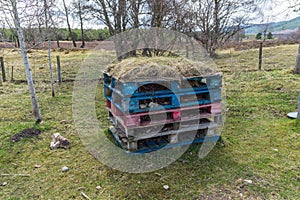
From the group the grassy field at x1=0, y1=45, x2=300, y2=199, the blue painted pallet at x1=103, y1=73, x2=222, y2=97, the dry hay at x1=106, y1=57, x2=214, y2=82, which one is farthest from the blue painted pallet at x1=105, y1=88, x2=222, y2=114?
the grassy field at x1=0, y1=45, x2=300, y2=199

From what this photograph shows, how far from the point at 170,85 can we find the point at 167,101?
0.84 ft

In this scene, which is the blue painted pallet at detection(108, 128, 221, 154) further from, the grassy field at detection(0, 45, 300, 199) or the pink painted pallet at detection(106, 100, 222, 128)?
the pink painted pallet at detection(106, 100, 222, 128)

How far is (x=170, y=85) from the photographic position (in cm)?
285

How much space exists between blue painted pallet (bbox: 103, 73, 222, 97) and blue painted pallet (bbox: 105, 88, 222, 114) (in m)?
0.05

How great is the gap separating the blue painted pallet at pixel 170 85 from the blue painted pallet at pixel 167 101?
5 centimetres

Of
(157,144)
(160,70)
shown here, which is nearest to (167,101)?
(160,70)

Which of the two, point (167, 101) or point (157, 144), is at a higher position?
point (167, 101)

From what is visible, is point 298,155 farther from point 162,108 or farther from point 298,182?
point 162,108

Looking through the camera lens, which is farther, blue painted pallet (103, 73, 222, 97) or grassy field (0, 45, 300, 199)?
blue painted pallet (103, 73, 222, 97)

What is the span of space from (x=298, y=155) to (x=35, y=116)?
423cm

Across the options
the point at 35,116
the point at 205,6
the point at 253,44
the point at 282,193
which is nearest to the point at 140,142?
the point at 282,193

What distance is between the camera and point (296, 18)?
7.39 m

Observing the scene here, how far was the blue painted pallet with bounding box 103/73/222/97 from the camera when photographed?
2.67 metres

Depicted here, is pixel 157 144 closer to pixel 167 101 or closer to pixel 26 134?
pixel 167 101
